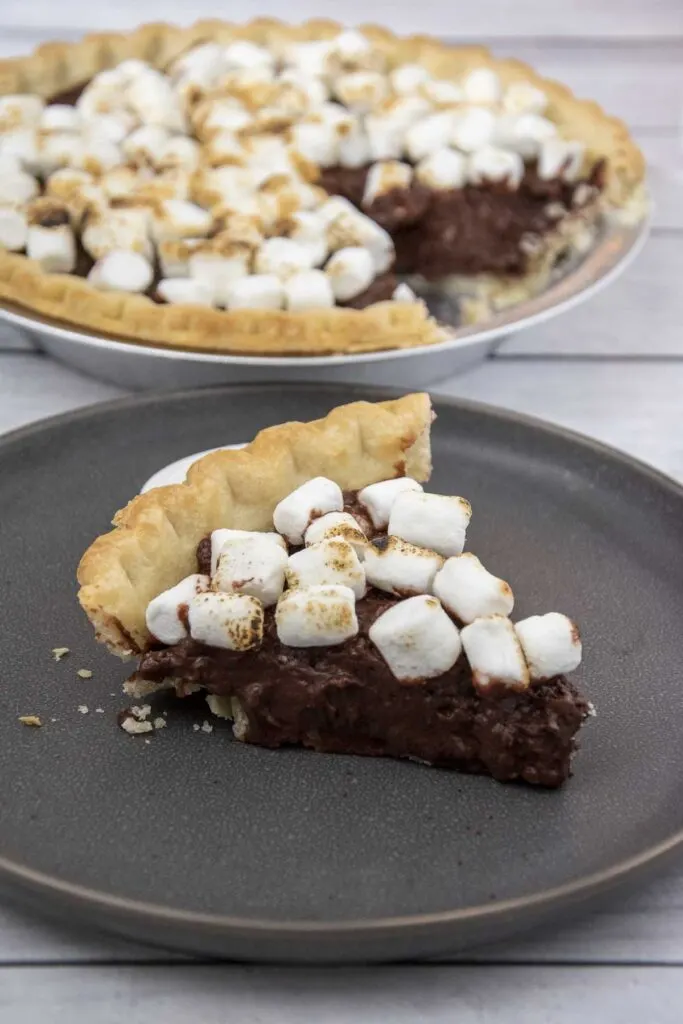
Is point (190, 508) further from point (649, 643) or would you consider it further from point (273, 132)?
point (273, 132)

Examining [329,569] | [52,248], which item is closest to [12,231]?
[52,248]

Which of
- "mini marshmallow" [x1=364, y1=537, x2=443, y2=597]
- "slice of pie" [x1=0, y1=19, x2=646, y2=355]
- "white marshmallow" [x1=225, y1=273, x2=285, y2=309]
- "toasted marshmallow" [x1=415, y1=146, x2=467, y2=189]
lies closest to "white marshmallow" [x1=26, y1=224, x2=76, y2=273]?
"slice of pie" [x1=0, y1=19, x2=646, y2=355]

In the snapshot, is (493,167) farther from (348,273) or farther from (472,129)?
(348,273)

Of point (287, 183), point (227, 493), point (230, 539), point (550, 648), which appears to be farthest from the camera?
point (287, 183)

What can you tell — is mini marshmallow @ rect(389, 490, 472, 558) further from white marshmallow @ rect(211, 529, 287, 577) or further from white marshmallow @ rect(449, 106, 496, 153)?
white marshmallow @ rect(449, 106, 496, 153)

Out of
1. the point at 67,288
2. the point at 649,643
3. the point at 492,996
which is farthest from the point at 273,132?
the point at 492,996

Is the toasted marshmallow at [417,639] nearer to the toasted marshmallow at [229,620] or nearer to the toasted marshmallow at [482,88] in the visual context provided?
the toasted marshmallow at [229,620]
